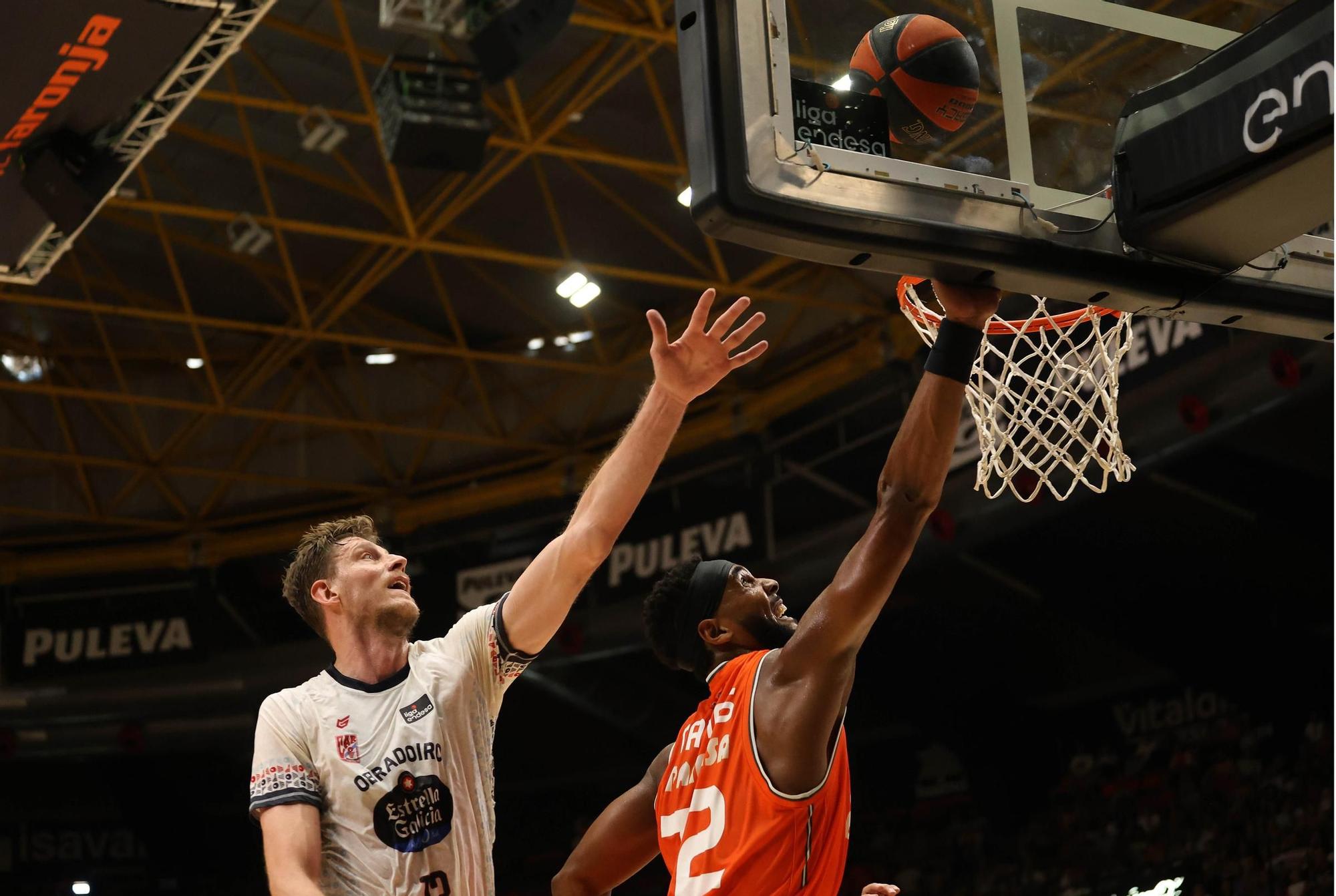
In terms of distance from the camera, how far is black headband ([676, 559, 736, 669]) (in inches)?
170

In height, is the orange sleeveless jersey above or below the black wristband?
below

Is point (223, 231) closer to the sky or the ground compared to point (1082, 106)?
closer to the sky

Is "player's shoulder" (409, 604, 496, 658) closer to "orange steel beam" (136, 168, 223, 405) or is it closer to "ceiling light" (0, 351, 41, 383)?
"orange steel beam" (136, 168, 223, 405)

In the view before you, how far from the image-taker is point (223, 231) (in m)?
15.8

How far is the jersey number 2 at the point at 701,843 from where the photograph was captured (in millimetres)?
3707

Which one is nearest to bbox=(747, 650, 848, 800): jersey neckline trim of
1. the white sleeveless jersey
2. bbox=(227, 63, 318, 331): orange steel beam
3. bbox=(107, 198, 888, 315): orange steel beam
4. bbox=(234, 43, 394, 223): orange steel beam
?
the white sleeveless jersey

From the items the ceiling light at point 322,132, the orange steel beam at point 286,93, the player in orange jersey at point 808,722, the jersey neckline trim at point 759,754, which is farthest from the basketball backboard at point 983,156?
the orange steel beam at point 286,93

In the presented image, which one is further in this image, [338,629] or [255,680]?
[255,680]

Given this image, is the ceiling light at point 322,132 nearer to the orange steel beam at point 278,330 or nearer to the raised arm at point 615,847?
the orange steel beam at point 278,330

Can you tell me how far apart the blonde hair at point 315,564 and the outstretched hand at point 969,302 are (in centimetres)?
165

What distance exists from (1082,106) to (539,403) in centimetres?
1405

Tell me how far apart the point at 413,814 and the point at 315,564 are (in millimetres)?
815

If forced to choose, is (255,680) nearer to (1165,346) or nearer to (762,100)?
(1165,346)

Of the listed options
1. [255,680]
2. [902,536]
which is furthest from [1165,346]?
[255,680]
